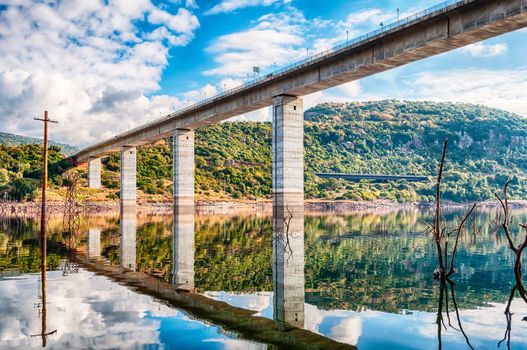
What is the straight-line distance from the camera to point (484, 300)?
14.8 meters

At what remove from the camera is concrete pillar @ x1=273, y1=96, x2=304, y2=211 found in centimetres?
4778

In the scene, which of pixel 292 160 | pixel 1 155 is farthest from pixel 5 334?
pixel 1 155

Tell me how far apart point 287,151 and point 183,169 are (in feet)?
90.2

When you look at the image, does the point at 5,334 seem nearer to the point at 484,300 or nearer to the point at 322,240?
the point at 484,300

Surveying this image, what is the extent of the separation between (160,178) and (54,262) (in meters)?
90.7

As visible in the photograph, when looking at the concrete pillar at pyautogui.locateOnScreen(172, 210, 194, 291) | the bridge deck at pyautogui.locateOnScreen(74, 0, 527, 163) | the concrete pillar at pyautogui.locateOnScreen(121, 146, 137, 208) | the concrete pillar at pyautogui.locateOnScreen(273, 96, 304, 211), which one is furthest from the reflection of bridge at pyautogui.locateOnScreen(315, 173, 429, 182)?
the concrete pillar at pyautogui.locateOnScreen(172, 210, 194, 291)

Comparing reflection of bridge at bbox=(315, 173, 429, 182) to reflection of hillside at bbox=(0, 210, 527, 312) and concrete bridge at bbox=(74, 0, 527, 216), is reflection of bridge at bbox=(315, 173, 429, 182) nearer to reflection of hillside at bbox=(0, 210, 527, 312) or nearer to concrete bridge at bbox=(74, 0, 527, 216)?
concrete bridge at bbox=(74, 0, 527, 216)

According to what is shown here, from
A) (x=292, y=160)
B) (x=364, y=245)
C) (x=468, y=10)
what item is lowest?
(x=364, y=245)

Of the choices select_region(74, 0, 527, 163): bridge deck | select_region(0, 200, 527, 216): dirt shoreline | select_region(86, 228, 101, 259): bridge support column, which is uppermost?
select_region(74, 0, 527, 163): bridge deck

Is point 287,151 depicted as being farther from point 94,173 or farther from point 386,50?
point 94,173

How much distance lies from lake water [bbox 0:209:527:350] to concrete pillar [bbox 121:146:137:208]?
5949 centimetres

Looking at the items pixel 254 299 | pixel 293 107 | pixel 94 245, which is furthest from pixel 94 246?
pixel 293 107

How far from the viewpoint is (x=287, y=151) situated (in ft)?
158

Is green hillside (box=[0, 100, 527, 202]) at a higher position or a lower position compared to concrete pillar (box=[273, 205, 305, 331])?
higher
